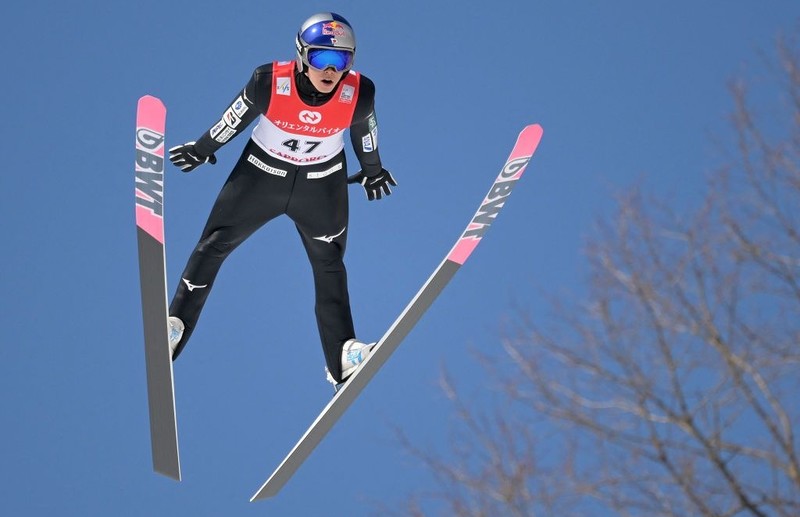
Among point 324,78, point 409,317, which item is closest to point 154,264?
point 324,78

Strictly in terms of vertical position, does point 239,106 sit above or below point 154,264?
above

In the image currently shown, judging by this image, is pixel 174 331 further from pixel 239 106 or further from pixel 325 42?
pixel 325 42

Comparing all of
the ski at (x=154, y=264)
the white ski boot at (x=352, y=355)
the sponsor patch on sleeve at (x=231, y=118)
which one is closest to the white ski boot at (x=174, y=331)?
the ski at (x=154, y=264)

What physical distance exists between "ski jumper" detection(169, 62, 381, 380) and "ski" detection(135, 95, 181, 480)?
51 cm

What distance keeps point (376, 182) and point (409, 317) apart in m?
0.94

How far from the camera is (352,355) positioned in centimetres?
654

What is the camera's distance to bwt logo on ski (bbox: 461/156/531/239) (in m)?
6.75

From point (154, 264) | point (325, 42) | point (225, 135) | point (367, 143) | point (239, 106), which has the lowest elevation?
point (154, 264)

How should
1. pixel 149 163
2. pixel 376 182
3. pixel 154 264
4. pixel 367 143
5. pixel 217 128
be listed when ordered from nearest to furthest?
pixel 154 264 → pixel 149 163 → pixel 217 128 → pixel 367 143 → pixel 376 182

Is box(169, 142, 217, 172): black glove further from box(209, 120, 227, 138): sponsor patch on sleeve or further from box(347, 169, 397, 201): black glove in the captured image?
box(347, 169, 397, 201): black glove

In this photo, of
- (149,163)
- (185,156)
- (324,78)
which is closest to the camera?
(149,163)

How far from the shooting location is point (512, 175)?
6.91m

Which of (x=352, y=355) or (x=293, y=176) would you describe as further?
(x=352, y=355)

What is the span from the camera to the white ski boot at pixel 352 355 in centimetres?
648
